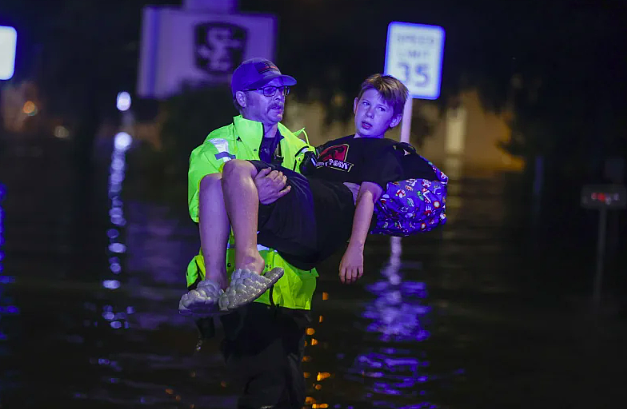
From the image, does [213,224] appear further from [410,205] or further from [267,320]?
[410,205]

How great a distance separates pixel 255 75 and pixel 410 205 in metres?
0.88

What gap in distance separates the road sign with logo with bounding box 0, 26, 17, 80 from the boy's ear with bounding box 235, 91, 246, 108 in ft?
40.1

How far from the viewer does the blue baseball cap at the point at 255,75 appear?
15.6ft

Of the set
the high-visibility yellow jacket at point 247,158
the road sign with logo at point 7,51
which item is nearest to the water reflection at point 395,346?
the high-visibility yellow jacket at point 247,158

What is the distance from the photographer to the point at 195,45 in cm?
2786

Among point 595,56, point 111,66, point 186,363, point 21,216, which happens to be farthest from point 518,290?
point 111,66

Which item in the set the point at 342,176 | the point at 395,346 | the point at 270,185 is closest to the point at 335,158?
the point at 342,176

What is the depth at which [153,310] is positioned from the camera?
10188 millimetres

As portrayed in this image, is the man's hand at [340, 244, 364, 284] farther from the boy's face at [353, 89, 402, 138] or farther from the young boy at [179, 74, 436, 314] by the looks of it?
the boy's face at [353, 89, 402, 138]

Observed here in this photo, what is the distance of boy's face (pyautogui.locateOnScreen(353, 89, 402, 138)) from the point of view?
4.90 m

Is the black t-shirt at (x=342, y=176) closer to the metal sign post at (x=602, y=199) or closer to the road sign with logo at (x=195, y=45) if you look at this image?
the metal sign post at (x=602, y=199)

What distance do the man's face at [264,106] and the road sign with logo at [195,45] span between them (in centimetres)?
2123

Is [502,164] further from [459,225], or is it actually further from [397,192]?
[397,192]

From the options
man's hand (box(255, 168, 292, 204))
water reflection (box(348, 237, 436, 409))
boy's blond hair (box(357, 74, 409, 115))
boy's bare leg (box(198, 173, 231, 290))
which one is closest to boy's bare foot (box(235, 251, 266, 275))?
boy's bare leg (box(198, 173, 231, 290))
